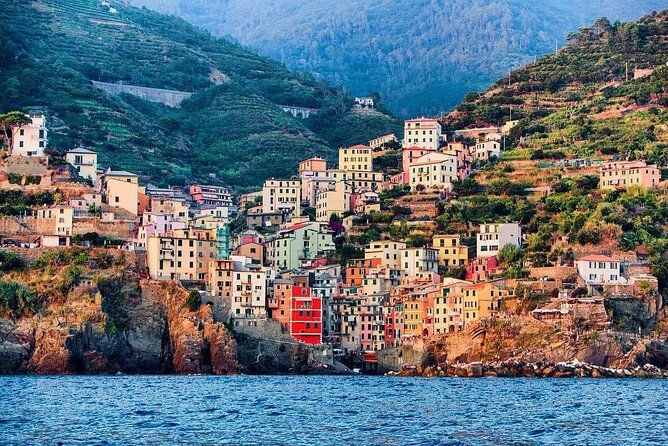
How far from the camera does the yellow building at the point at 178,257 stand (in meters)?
106

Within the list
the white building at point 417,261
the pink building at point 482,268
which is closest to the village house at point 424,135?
the white building at point 417,261

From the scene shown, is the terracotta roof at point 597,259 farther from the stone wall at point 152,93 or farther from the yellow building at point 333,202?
the stone wall at point 152,93

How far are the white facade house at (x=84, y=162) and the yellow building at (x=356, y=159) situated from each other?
2207cm

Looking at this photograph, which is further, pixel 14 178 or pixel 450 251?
pixel 14 178

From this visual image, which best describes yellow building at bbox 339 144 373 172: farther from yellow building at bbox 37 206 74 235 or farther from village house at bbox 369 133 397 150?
yellow building at bbox 37 206 74 235

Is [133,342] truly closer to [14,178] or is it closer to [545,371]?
[14,178]

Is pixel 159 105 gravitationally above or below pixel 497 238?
above

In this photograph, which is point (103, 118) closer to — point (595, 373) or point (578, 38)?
point (578, 38)

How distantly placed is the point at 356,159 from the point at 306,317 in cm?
3316

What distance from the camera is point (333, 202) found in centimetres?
→ 12650

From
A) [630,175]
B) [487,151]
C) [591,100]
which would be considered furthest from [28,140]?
[591,100]

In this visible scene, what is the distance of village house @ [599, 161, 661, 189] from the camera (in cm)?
11694

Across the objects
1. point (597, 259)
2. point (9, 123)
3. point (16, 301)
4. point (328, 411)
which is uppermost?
point (9, 123)

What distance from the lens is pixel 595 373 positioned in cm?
9638
